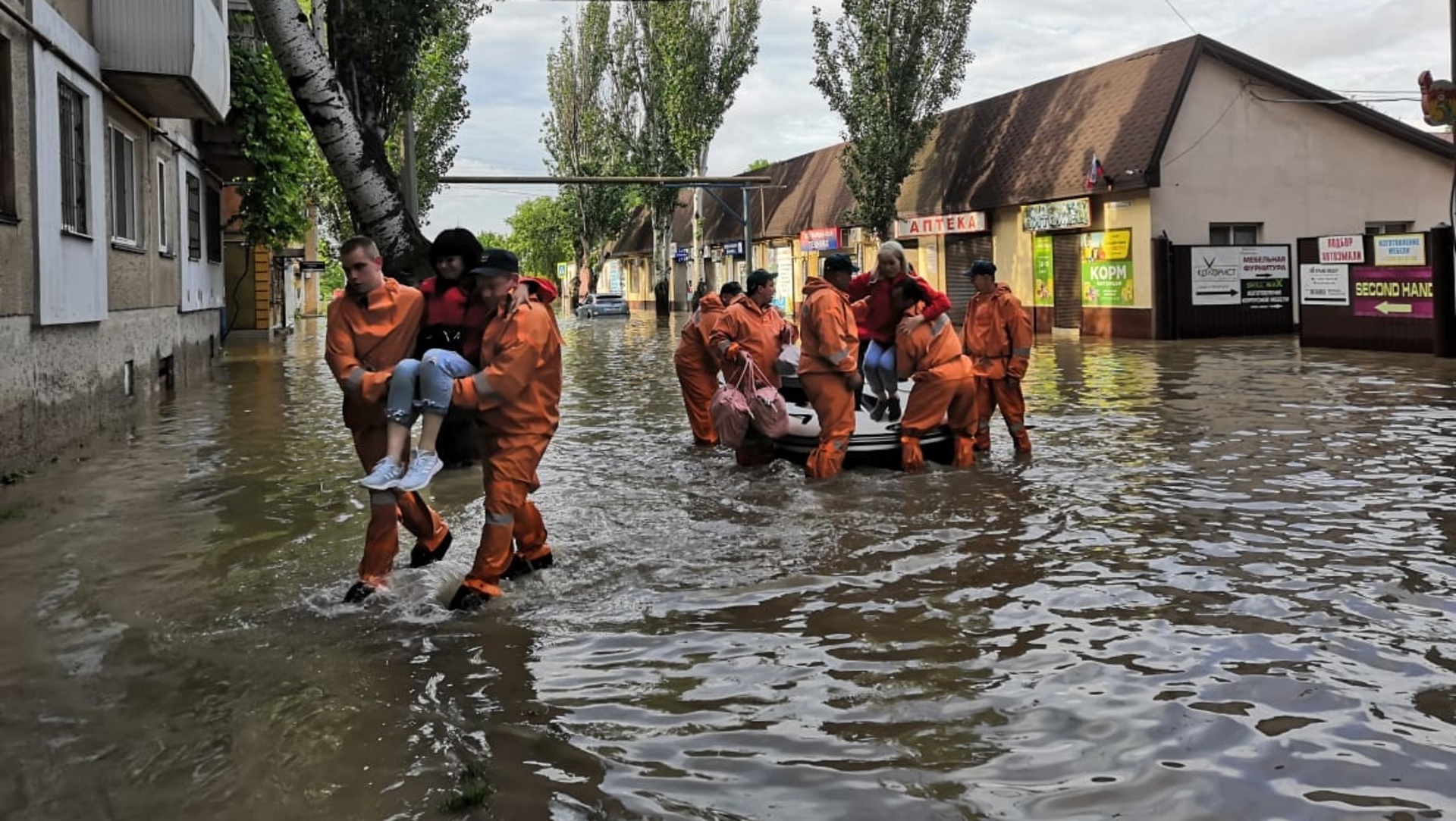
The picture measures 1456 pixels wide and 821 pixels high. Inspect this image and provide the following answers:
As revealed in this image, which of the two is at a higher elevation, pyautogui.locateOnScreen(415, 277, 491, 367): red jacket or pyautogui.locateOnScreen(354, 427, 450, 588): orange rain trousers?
pyautogui.locateOnScreen(415, 277, 491, 367): red jacket

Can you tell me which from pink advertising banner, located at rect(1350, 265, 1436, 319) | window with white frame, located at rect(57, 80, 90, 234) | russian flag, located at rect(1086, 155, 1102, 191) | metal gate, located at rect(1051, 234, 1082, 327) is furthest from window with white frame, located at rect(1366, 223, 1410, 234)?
window with white frame, located at rect(57, 80, 90, 234)

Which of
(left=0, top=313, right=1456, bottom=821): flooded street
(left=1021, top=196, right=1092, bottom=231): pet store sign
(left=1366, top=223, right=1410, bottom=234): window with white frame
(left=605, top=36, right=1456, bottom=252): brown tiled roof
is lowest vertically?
(left=0, top=313, right=1456, bottom=821): flooded street

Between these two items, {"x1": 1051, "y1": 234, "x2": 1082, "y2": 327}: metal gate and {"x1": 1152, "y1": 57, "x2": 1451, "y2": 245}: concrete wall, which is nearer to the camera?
{"x1": 1152, "y1": 57, "x2": 1451, "y2": 245}: concrete wall

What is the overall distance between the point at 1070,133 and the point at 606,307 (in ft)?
88.5

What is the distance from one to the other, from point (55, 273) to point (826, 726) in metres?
8.84

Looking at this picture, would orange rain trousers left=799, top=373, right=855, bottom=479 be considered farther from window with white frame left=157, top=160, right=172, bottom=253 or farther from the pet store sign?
the pet store sign

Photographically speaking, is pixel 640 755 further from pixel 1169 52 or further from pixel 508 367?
pixel 1169 52

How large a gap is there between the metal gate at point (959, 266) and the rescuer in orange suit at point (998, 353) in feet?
75.9

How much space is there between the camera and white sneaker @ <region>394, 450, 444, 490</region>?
566cm

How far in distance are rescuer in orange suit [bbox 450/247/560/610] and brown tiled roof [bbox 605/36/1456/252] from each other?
73.5 ft

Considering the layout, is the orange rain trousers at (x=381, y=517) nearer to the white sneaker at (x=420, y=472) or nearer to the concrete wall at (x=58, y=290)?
the white sneaker at (x=420, y=472)

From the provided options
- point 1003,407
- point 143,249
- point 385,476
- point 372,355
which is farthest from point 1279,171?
point 385,476

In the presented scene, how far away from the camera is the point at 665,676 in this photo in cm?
476

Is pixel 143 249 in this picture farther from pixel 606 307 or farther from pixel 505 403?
pixel 606 307
